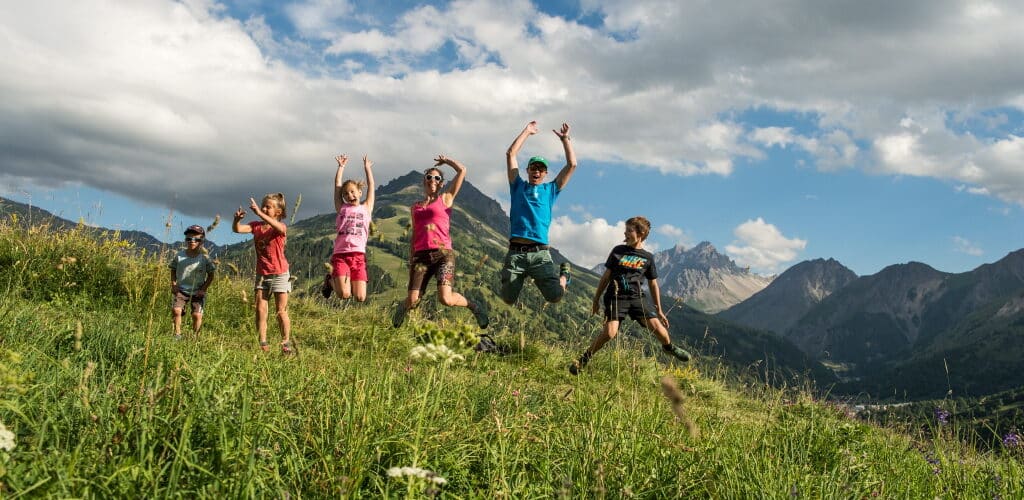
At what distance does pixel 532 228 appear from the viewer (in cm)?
877

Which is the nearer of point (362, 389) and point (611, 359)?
point (362, 389)

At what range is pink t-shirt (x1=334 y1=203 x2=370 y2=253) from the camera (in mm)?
8281

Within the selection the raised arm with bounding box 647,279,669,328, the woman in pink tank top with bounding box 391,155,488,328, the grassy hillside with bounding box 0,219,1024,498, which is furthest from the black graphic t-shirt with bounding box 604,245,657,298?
the grassy hillside with bounding box 0,219,1024,498

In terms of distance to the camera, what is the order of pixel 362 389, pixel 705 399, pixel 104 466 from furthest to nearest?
pixel 705 399 → pixel 362 389 → pixel 104 466

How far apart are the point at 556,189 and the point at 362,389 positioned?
6.36 m

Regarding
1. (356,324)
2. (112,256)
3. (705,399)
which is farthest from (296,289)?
(705,399)

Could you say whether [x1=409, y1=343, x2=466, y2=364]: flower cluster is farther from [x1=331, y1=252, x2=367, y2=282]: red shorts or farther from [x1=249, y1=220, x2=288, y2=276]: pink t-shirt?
[x1=249, y1=220, x2=288, y2=276]: pink t-shirt

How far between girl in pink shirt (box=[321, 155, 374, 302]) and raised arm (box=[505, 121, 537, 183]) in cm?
A: 211

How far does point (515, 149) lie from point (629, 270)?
102 inches

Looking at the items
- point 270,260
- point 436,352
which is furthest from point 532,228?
point 436,352

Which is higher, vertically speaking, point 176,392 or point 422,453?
point 176,392

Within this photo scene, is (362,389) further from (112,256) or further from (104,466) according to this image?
(112,256)

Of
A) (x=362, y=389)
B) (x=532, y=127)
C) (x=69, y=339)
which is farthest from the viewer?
(x=532, y=127)

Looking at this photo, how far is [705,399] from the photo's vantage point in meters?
10.2
